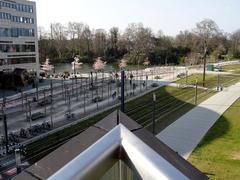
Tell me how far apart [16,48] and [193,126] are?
45.8 m

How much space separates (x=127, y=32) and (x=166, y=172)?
125 m

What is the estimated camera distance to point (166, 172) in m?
2.75

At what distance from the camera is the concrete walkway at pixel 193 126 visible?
83.4 feet

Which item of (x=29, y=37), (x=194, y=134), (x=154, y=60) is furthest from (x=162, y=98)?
(x=154, y=60)

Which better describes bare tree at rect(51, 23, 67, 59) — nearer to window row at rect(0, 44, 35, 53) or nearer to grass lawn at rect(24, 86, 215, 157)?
window row at rect(0, 44, 35, 53)

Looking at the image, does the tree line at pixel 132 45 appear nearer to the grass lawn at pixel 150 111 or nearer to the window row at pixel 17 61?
the window row at pixel 17 61

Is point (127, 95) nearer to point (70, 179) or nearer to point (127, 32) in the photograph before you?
point (70, 179)

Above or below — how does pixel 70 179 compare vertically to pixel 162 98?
above

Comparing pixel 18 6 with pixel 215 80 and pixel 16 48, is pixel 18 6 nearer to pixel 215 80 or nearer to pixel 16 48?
pixel 16 48

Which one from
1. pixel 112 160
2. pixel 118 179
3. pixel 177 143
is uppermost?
pixel 112 160

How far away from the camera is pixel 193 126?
103ft

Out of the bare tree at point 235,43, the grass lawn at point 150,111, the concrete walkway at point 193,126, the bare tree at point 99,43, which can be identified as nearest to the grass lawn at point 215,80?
the grass lawn at point 150,111

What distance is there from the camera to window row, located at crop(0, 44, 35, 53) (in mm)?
60959

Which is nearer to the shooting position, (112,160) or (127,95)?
(112,160)
